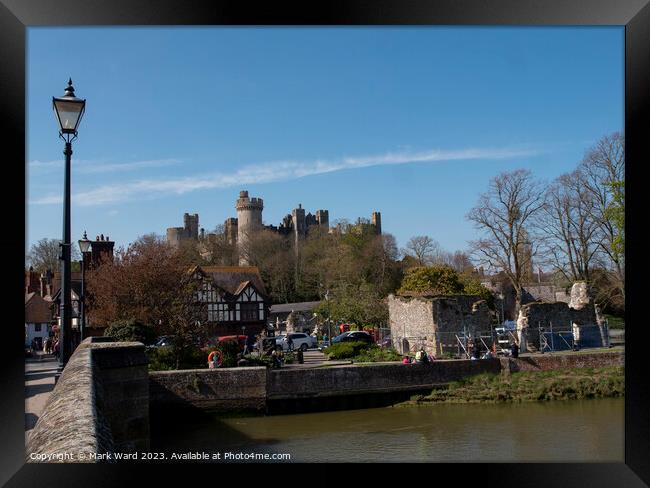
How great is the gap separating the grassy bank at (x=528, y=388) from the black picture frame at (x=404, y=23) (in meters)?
16.1

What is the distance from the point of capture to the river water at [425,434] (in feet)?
45.5

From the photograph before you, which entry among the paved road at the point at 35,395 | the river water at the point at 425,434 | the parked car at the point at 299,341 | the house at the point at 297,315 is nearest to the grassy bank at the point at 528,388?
the river water at the point at 425,434

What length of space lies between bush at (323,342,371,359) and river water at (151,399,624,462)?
4.23 metres

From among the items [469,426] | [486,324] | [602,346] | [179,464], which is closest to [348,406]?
[469,426]

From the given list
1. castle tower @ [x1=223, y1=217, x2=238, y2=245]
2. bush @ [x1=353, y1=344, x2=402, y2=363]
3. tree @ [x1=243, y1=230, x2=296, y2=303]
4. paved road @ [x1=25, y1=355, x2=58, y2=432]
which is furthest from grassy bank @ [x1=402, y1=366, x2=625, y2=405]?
castle tower @ [x1=223, y1=217, x2=238, y2=245]

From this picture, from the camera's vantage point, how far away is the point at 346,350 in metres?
24.6

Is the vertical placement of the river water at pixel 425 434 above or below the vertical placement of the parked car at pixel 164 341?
below

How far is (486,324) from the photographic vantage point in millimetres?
25672

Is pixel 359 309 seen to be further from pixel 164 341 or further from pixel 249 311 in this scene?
pixel 164 341

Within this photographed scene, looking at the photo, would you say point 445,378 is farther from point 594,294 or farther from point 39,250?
point 39,250

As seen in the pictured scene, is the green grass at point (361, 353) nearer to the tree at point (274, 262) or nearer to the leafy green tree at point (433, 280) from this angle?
the leafy green tree at point (433, 280)

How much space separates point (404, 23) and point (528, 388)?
18.2 metres

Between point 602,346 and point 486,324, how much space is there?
188 inches

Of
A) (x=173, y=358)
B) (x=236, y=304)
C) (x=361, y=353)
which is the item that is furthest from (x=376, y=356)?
(x=236, y=304)
